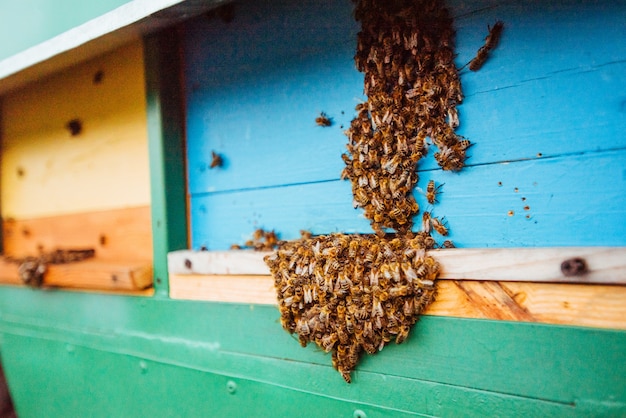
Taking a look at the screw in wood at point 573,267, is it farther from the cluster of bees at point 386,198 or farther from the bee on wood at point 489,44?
the bee on wood at point 489,44

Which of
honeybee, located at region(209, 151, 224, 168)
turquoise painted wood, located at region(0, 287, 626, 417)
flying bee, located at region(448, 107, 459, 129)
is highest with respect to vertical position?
flying bee, located at region(448, 107, 459, 129)

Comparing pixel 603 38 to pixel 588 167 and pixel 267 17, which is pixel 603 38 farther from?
pixel 267 17

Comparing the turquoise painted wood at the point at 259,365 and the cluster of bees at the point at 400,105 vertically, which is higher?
the cluster of bees at the point at 400,105

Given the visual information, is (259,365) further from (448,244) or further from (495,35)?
(495,35)

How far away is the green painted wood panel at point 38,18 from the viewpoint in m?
1.80

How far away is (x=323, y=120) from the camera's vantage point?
1771 millimetres

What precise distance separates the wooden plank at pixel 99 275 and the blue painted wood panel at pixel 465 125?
1.24ft

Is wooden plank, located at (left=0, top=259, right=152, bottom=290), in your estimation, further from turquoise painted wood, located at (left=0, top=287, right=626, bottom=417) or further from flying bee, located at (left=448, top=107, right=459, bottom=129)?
flying bee, located at (left=448, top=107, right=459, bottom=129)

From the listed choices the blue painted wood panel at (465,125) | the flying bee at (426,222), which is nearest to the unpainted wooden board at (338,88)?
the blue painted wood panel at (465,125)

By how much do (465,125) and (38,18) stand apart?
2.06 m

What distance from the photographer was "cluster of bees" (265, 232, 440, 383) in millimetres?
1438

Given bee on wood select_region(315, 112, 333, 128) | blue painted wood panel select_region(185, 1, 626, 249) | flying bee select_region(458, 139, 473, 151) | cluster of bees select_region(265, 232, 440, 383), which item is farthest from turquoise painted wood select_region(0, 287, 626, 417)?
bee on wood select_region(315, 112, 333, 128)

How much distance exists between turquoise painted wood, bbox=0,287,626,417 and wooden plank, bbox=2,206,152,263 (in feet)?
0.93

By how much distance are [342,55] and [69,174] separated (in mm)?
1997
